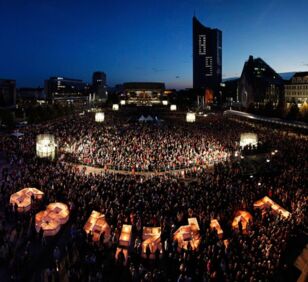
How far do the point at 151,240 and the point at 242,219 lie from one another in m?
3.85

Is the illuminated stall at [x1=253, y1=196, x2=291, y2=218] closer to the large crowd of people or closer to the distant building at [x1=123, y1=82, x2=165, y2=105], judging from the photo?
the large crowd of people

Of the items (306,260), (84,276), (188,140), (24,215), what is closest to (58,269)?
(84,276)

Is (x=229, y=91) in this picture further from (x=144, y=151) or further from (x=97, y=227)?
(x=97, y=227)

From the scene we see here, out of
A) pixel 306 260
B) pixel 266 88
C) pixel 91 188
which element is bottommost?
pixel 306 260

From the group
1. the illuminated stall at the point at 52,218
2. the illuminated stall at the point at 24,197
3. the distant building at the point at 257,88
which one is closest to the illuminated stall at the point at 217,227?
the illuminated stall at the point at 52,218

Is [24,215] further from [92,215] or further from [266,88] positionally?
[266,88]

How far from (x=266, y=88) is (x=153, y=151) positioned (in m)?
72.1

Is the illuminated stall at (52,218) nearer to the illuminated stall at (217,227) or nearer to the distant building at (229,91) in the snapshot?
the illuminated stall at (217,227)

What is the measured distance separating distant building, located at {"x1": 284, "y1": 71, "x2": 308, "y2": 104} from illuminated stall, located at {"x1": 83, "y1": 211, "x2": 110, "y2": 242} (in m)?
68.2

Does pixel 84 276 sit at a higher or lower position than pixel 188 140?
lower

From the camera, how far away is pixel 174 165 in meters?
21.0

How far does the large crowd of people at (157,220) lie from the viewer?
8.92m

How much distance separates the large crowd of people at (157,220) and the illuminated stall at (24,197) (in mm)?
283

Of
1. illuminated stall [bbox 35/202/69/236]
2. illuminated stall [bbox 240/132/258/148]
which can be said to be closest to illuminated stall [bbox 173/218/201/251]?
illuminated stall [bbox 35/202/69/236]
